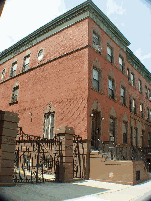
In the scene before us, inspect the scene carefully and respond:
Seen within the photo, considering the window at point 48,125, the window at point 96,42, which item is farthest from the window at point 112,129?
the window at point 96,42

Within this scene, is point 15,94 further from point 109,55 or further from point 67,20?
point 109,55

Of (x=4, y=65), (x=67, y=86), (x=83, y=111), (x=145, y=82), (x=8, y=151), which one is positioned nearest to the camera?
(x=8, y=151)

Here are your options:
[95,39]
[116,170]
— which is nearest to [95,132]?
[116,170]

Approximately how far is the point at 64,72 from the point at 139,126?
478 inches

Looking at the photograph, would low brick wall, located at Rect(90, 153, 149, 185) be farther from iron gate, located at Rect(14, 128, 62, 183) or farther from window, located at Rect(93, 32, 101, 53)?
window, located at Rect(93, 32, 101, 53)

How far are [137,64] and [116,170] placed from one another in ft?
56.1

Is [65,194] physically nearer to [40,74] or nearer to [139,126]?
[40,74]

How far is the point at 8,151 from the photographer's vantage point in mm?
6938

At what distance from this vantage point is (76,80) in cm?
1363

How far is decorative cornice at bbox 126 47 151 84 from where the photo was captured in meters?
21.1

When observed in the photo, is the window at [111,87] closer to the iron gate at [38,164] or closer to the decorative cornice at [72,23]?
the decorative cornice at [72,23]

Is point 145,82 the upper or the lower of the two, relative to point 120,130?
upper

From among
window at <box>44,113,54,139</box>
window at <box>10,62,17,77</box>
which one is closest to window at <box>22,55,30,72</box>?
window at <box>10,62,17,77</box>

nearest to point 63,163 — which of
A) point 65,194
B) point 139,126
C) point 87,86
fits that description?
point 65,194
